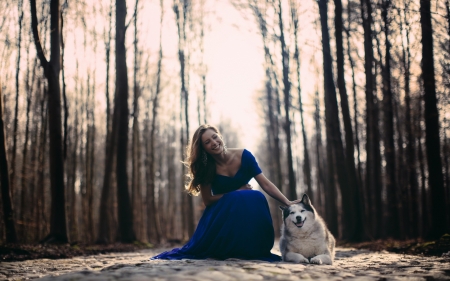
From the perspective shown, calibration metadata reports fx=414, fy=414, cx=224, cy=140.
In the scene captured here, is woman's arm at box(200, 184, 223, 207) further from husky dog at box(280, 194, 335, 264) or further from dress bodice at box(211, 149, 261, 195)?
husky dog at box(280, 194, 335, 264)

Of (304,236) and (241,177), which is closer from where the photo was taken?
(304,236)

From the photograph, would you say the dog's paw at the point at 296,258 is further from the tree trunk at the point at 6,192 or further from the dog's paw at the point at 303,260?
the tree trunk at the point at 6,192

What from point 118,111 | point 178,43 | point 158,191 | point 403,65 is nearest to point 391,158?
point 403,65

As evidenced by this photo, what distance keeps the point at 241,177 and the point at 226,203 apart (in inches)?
18.0

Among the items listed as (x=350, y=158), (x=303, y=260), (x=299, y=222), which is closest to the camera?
(x=303, y=260)

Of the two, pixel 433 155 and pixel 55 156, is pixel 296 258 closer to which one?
pixel 433 155

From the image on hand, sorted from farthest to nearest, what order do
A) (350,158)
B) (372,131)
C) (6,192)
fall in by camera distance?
(372,131)
(350,158)
(6,192)

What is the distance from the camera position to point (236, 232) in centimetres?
525

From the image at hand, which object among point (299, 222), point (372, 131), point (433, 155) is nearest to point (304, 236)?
point (299, 222)

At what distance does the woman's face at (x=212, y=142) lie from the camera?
17.9 feet

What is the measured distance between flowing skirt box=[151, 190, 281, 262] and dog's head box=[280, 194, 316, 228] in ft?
0.93

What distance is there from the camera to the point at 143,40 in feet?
63.5

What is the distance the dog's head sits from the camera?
5168 mm

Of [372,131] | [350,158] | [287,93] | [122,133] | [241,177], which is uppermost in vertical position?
[287,93]
